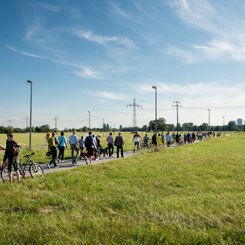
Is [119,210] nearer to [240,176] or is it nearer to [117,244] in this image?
[117,244]

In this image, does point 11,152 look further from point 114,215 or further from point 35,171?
point 114,215

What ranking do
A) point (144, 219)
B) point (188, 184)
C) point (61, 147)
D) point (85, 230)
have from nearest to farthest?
point (85, 230) → point (144, 219) → point (188, 184) → point (61, 147)

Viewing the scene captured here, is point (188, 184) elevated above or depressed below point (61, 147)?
below

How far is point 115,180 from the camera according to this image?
475 inches

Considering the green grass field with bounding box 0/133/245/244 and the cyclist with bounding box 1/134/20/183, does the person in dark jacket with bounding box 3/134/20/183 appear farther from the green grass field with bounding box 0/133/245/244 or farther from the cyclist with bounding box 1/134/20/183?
the green grass field with bounding box 0/133/245/244

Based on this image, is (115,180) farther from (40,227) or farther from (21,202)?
(40,227)

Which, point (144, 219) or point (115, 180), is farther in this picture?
point (115, 180)

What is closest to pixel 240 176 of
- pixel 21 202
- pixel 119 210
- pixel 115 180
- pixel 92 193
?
pixel 115 180

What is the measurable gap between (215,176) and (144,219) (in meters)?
8.70

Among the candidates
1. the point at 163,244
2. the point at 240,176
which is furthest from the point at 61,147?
the point at 163,244

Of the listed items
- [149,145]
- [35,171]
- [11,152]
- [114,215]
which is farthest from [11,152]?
[149,145]

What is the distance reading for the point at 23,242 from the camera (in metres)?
4.89

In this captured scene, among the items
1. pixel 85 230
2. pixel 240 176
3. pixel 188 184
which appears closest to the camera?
pixel 85 230

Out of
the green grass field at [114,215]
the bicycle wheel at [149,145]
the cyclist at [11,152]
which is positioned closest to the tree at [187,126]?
the bicycle wheel at [149,145]
